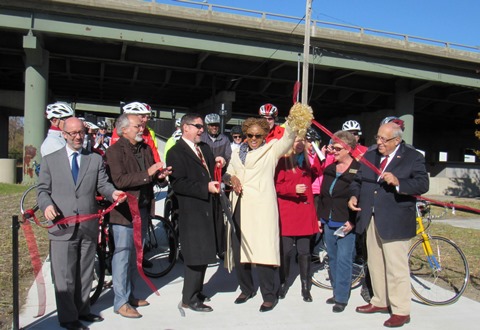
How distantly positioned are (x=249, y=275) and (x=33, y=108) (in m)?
16.2

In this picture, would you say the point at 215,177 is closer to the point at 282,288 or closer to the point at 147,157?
the point at 147,157

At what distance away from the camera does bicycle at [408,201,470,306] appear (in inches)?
200

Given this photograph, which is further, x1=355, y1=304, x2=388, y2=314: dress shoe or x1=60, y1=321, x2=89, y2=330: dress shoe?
x1=355, y1=304, x2=388, y2=314: dress shoe

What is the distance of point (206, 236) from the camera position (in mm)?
4629

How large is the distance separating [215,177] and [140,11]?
14.9 metres

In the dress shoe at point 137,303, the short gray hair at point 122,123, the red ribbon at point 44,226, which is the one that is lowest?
the dress shoe at point 137,303

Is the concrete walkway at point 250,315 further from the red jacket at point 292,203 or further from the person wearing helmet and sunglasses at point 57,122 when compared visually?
the person wearing helmet and sunglasses at point 57,122

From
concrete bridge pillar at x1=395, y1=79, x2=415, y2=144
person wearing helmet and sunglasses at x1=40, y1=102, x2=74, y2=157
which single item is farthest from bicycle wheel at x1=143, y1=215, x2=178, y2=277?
concrete bridge pillar at x1=395, y1=79, x2=415, y2=144

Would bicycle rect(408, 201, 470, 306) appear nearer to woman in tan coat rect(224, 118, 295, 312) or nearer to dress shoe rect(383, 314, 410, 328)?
dress shoe rect(383, 314, 410, 328)

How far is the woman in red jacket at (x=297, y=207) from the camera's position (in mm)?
4945

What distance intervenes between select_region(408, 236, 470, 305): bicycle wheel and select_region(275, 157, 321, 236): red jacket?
49.3 inches

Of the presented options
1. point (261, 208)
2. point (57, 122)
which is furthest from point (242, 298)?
point (57, 122)

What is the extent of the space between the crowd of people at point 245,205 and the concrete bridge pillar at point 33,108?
Result: 14.3 metres

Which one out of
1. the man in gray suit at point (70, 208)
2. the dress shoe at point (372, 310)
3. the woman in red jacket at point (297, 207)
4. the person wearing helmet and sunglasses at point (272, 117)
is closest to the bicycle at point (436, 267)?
the dress shoe at point (372, 310)
